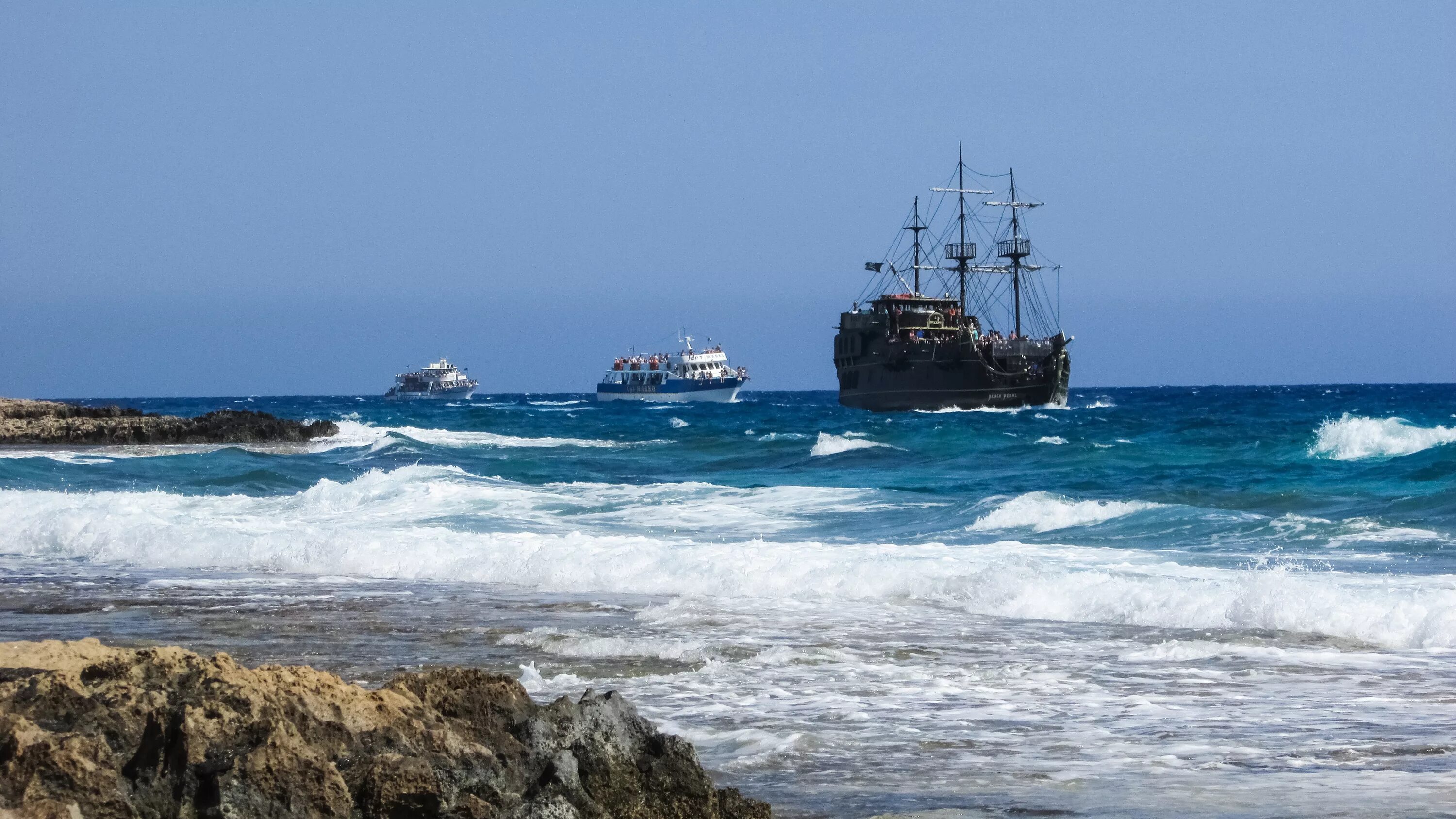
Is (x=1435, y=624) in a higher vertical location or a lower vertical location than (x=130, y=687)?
lower

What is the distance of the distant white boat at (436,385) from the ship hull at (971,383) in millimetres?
94528

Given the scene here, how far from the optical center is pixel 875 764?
20.6 ft

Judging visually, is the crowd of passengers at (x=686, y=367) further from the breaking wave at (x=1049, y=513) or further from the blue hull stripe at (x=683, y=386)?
the breaking wave at (x=1049, y=513)

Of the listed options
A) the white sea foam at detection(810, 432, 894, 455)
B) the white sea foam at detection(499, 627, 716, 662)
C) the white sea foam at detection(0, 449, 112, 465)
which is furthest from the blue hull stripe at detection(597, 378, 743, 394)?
the white sea foam at detection(499, 627, 716, 662)

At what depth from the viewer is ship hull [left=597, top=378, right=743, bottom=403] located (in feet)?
384

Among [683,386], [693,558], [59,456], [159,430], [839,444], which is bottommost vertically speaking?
[693,558]

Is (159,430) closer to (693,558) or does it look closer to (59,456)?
(59,456)

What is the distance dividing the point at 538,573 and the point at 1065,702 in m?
7.45

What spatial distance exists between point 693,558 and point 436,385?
152m

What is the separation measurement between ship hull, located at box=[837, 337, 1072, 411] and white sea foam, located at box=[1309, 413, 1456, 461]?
35.1 meters

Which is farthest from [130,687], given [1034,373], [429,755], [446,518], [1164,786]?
[1034,373]

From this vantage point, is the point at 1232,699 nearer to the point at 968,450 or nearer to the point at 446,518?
the point at 446,518

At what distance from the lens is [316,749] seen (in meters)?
4.84

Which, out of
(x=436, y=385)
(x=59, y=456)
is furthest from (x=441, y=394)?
(x=59, y=456)
